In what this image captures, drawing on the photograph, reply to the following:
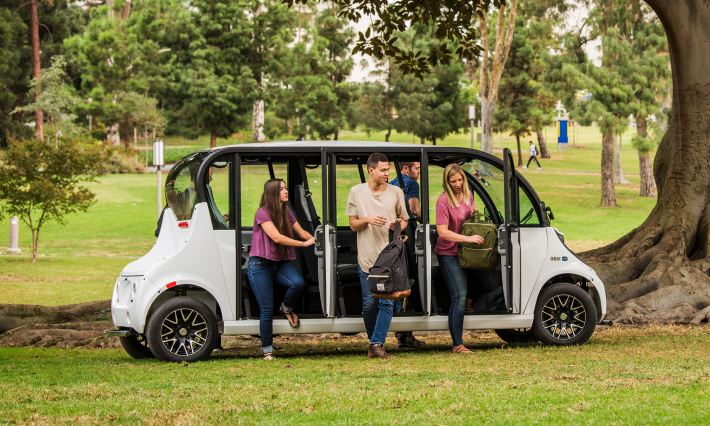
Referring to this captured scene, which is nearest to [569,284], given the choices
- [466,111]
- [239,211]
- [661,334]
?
[661,334]

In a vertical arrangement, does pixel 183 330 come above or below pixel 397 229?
below

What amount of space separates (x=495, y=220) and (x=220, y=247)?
279cm

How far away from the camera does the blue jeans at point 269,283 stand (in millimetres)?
7805

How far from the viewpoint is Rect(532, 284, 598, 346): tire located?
27.8ft

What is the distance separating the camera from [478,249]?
310 inches

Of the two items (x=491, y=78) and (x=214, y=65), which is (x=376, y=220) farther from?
(x=214, y=65)

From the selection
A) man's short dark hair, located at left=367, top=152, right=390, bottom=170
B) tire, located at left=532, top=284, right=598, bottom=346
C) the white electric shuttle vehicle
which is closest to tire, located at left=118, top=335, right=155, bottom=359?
the white electric shuttle vehicle

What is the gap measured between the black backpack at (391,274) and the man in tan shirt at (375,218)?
190 mm

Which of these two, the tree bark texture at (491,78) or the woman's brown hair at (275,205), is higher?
the tree bark texture at (491,78)

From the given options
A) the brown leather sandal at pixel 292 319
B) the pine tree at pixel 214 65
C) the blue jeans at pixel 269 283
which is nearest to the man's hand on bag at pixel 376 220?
the blue jeans at pixel 269 283

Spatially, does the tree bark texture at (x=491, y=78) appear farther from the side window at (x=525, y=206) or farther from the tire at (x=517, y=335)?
the side window at (x=525, y=206)

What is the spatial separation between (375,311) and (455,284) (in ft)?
2.68

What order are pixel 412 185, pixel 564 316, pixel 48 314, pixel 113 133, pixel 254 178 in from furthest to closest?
pixel 113 133, pixel 48 314, pixel 254 178, pixel 564 316, pixel 412 185

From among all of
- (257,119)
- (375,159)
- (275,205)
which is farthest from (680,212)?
(257,119)
